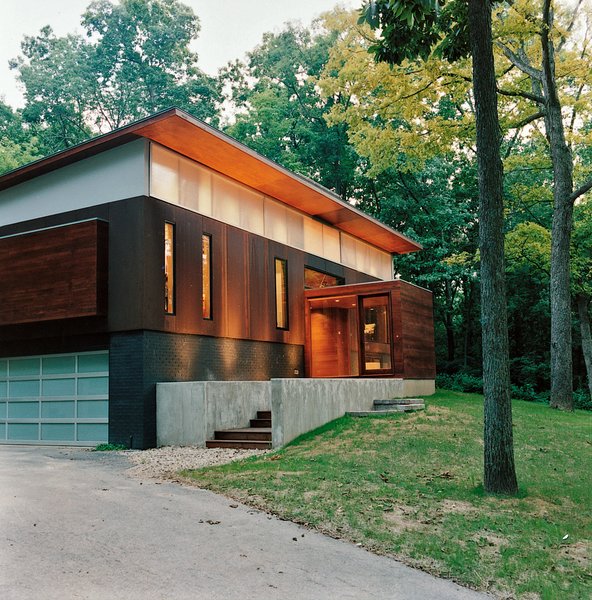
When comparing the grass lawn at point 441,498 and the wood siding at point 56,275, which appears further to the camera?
the wood siding at point 56,275

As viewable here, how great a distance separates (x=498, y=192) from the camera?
739cm

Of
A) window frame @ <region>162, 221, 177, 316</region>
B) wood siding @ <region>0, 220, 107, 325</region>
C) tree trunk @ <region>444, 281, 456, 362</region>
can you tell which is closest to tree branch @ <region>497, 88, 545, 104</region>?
window frame @ <region>162, 221, 177, 316</region>

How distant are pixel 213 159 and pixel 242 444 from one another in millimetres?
6212

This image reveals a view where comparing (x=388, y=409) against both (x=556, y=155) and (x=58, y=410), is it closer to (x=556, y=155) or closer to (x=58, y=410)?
(x=58, y=410)

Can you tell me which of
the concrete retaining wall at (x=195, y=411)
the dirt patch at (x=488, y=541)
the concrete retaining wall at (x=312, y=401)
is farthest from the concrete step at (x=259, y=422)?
the dirt patch at (x=488, y=541)

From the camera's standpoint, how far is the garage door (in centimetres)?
1215

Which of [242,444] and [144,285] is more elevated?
[144,285]

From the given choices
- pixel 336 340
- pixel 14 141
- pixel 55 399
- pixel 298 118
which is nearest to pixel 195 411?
pixel 55 399

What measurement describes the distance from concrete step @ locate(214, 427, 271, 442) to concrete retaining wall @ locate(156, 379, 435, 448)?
0.19 m

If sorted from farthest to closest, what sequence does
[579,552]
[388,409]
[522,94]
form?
[522,94] < [388,409] < [579,552]

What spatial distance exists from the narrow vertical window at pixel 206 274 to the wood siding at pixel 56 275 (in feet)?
7.40

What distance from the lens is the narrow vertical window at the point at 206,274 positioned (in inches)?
528

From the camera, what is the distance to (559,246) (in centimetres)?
1658

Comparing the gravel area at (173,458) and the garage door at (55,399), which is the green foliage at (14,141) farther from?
the gravel area at (173,458)
